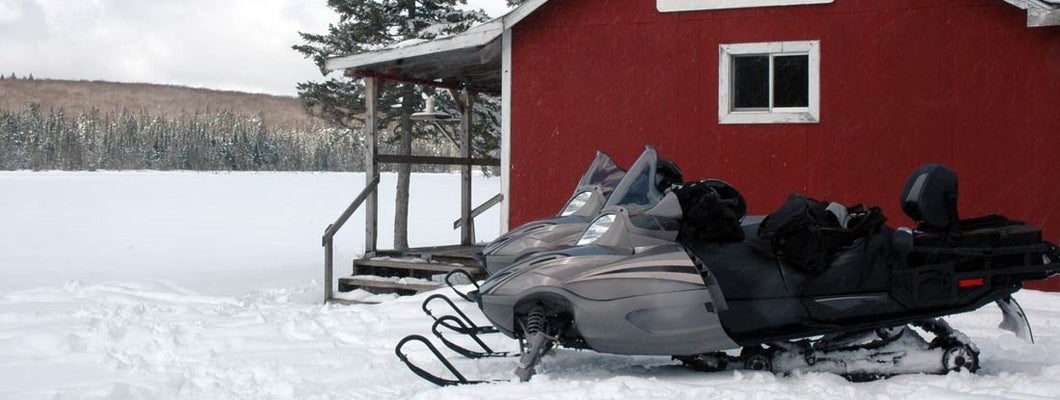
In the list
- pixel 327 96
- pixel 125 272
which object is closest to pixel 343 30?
pixel 327 96

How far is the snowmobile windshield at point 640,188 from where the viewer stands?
643cm

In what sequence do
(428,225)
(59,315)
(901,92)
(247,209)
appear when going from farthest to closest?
(247,209), (428,225), (901,92), (59,315)

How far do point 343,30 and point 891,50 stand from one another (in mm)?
10720

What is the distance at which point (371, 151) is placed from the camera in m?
11.8

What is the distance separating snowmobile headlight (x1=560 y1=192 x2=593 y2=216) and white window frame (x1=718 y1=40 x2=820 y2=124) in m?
2.76

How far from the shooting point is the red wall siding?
9633 mm

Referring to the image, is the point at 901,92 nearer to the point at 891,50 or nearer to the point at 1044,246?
the point at 891,50

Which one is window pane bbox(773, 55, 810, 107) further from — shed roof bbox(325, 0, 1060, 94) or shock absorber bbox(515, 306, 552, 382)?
shock absorber bbox(515, 306, 552, 382)

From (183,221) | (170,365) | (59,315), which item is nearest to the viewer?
(170,365)

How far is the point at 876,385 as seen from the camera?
5.41 meters

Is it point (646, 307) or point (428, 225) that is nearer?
point (646, 307)

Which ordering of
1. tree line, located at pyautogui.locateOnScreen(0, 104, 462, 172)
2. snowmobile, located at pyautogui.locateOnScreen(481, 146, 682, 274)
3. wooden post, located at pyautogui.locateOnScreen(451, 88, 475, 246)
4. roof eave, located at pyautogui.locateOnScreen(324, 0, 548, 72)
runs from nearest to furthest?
snowmobile, located at pyautogui.locateOnScreen(481, 146, 682, 274) → roof eave, located at pyautogui.locateOnScreen(324, 0, 548, 72) → wooden post, located at pyautogui.locateOnScreen(451, 88, 475, 246) → tree line, located at pyautogui.locateOnScreen(0, 104, 462, 172)

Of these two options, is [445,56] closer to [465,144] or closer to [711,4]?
[711,4]

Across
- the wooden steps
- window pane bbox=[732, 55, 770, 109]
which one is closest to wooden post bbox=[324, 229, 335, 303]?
the wooden steps
